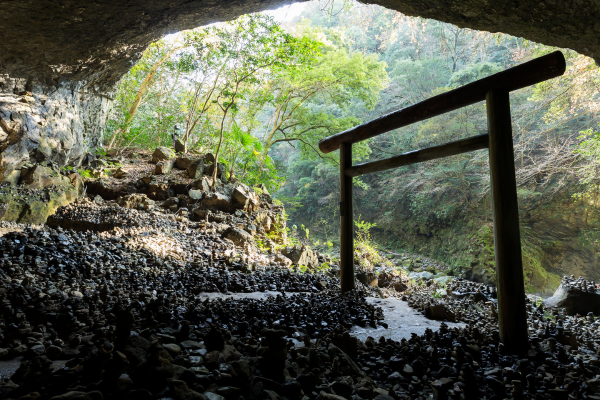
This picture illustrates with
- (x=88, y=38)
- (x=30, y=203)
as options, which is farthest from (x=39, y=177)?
(x=88, y=38)

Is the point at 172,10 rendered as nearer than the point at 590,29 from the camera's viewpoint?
No

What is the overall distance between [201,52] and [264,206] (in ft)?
A: 16.3

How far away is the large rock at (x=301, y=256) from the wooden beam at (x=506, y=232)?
12.8 feet

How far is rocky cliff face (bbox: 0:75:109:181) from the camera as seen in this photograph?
5.21 metres

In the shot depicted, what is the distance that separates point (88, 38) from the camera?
14.4ft

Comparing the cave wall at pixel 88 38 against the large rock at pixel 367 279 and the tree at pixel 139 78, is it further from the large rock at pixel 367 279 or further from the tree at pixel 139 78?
the large rock at pixel 367 279

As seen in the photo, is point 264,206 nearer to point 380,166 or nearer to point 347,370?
point 380,166

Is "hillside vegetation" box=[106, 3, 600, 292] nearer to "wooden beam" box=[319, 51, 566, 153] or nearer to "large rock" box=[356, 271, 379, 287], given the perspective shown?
"large rock" box=[356, 271, 379, 287]

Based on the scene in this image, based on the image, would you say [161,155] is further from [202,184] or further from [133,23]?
[133,23]

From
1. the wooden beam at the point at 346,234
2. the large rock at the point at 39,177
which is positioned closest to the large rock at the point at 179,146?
the large rock at the point at 39,177

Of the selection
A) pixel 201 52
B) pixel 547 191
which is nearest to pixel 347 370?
pixel 201 52

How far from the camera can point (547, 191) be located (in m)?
10.6

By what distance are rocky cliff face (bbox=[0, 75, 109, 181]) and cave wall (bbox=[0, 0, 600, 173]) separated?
17 mm

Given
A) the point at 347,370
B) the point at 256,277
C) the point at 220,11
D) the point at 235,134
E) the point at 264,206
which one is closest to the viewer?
the point at 347,370
